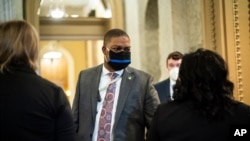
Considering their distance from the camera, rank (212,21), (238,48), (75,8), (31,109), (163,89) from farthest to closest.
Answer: (75,8), (212,21), (238,48), (163,89), (31,109)

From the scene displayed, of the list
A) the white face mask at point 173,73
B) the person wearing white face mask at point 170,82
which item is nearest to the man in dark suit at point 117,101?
the person wearing white face mask at point 170,82

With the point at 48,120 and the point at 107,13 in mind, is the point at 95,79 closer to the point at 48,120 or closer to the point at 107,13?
Answer: the point at 48,120

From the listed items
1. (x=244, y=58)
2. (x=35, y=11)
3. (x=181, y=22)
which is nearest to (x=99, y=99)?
(x=244, y=58)

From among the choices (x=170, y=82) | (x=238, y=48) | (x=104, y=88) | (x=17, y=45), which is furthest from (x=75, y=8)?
(x=17, y=45)

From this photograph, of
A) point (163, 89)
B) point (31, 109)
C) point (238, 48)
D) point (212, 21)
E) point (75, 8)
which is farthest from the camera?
point (75, 8)

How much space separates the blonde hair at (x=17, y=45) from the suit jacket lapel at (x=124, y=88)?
957mm

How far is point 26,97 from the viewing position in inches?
85.0

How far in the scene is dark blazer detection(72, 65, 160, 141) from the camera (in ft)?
10.1

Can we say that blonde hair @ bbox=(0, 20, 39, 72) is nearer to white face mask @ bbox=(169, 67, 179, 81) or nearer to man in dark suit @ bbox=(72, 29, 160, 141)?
man in dark suit @ bbox=(72, 29, 160, 141)

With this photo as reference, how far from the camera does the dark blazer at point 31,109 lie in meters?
2.12

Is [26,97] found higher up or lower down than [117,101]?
higher up

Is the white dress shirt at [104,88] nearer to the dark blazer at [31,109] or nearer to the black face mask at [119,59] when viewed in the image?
the black face mask at [119,59]

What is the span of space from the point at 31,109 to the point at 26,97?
0.06 metres

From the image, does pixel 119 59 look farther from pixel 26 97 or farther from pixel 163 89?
pixel 163 89
